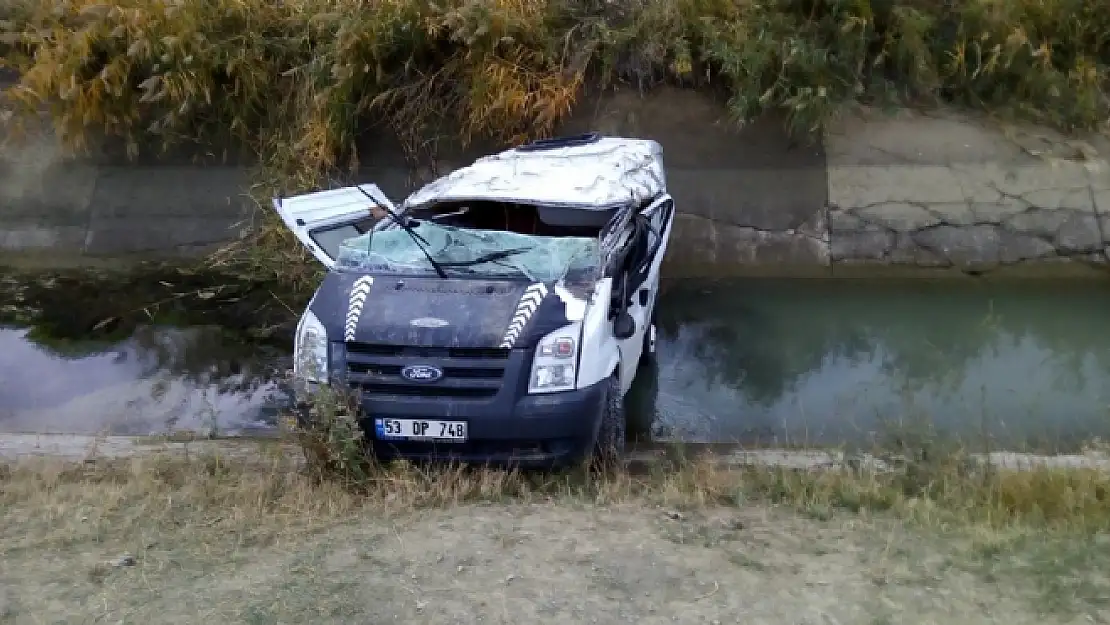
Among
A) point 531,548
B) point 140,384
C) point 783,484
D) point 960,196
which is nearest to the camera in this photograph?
point 531,548

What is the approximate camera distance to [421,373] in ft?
18.2

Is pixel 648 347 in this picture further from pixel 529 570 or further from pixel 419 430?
pixel 529 570

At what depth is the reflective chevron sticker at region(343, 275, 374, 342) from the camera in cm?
570

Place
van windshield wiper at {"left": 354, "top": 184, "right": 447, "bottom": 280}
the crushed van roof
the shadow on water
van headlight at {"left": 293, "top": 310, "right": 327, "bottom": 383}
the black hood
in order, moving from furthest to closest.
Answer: the shadow on water → the crushed van roof → van windshield wiper at {"left": 354, "top": 184, "right": 447, "bottom": 280} → van headlight at {"left": 293, "top": 310, "right": 327, "bottom": 383} → the black hood

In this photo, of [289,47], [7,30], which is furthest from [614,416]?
[7,30]

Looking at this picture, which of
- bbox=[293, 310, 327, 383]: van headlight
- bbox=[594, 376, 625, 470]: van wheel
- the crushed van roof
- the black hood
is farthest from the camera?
the crushed van roof

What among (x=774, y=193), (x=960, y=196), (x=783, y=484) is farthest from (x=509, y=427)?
(x=960, y=196)

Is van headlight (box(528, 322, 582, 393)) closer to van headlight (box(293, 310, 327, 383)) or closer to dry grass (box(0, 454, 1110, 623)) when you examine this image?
dry grass (box(0, 454, 1110, 623))

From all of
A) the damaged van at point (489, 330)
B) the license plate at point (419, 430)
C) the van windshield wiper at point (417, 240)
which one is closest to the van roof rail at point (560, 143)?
the damaged van at point (489, 330)

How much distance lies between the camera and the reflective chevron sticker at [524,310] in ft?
18.2

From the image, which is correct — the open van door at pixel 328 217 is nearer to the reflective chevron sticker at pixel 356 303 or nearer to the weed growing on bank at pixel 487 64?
the reflective chevron sticker at pixel 356 303

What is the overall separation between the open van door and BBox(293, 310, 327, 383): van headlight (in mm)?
1307

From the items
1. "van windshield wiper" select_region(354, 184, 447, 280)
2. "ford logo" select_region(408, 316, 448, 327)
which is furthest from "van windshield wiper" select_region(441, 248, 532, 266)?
"ford logo" select_region(408, 316, 448, 327)

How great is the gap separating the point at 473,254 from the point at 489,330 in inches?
36.5
